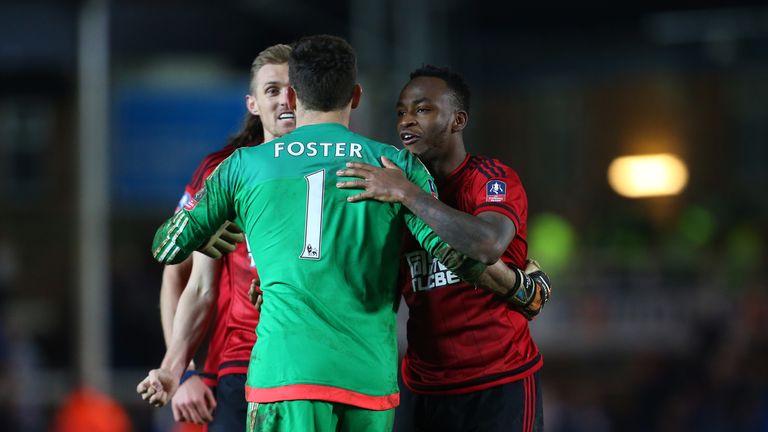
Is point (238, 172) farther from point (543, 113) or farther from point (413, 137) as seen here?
point (543, 113)

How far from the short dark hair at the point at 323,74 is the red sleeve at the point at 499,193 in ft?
2.04

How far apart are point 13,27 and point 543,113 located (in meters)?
18.3

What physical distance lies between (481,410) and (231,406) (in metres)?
0.99

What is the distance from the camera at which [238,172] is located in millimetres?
3863

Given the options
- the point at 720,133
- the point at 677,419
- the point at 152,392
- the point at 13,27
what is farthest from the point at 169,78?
the point at 152,392

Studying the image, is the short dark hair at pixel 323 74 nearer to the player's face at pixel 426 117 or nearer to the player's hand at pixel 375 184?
the player's hand at pixel 375 184

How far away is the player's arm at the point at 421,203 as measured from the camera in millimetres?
3732

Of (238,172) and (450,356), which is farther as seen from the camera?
(450,356)

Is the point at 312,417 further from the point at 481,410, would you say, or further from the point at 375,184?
the point at 481,410

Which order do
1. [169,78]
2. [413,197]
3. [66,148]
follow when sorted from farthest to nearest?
[66,148]
[169,78]
[413,197]

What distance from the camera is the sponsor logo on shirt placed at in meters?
4.42

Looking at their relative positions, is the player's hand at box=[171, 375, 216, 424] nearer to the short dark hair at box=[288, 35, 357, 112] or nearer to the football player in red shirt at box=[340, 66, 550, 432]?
the football player in red shirt at box=[340, 66, 550, 432]

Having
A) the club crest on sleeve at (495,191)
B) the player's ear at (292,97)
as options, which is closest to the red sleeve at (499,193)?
the club crest on sleeve at (495,191)

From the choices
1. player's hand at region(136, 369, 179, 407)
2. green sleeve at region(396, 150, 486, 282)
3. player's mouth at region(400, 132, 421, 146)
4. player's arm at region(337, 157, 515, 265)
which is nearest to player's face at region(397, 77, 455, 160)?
player's mouth at region(400, 132, 421, 146)
